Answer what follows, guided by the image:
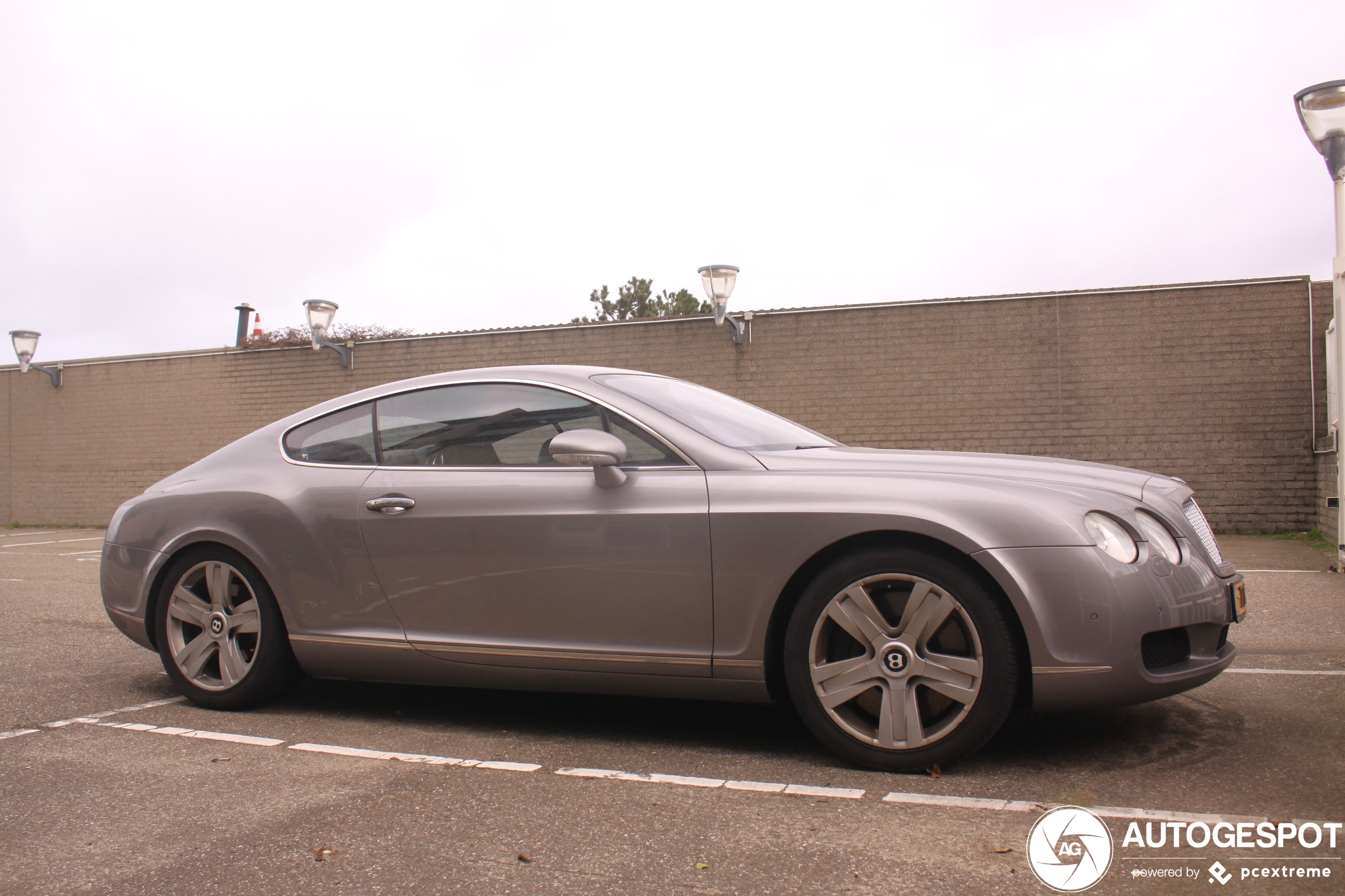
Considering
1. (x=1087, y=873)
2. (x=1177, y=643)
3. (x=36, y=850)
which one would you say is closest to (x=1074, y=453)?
(x=1177, y=643)

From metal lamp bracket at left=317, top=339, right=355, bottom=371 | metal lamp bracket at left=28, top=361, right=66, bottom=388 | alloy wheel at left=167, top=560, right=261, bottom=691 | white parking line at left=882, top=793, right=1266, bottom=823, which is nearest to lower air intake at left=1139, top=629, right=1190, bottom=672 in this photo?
white parking line at left=882, top=793, right=1266, bottom=823

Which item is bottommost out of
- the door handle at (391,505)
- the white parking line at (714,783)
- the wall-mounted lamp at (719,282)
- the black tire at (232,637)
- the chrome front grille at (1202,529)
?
the white parking line at (714,783)

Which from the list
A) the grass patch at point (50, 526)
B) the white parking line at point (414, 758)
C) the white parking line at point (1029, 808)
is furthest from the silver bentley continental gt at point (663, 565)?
the grass patch at point (50, 526)

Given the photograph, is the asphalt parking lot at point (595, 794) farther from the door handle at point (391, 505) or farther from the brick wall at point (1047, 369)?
the brick wall at point (1047, 369)

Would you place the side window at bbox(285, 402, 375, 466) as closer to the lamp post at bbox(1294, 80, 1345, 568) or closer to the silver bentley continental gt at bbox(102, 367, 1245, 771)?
the silver bentley continental gt at bbox(102, 367, 1245, 771)

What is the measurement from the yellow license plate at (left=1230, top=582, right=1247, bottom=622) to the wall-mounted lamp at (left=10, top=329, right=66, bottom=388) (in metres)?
22.6

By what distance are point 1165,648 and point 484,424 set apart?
2.49 metres

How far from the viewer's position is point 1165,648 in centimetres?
298

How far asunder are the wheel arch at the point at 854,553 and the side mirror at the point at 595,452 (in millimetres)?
707

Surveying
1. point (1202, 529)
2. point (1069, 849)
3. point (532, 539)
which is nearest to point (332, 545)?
point (532, 539)

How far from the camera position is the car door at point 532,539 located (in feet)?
11.0

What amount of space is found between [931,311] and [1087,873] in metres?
12.6

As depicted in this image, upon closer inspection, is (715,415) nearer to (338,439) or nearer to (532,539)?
(532,539)

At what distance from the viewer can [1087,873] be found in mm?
2324
